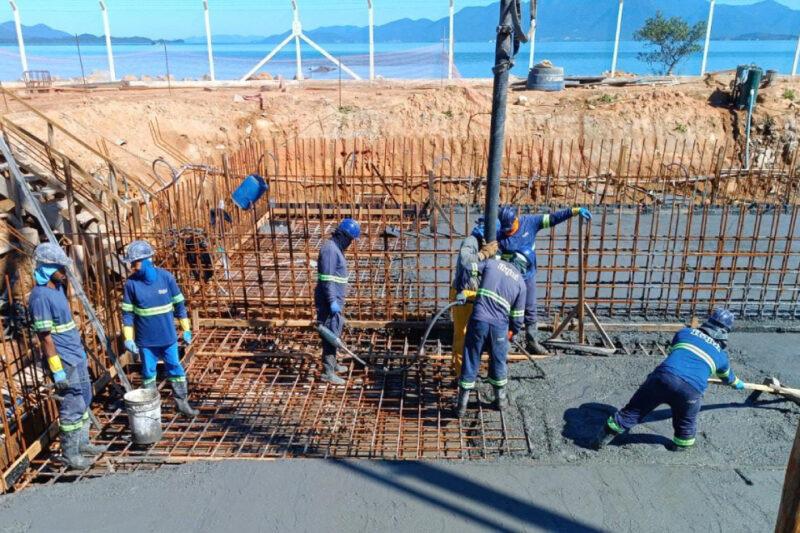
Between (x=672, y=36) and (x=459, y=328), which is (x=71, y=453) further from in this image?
(x=672, y=36)

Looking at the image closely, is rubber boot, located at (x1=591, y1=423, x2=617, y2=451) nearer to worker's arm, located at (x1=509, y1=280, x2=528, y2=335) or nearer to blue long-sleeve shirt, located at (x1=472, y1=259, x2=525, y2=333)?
blue long-sleeve shirt, located at (x1=472, y1=259, x2=525, y2=333)

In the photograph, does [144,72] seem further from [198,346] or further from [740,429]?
[740,429]

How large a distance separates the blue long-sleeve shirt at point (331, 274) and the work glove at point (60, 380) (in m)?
2.37

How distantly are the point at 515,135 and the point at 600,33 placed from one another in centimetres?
17882

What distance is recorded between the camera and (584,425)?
16.6 ft

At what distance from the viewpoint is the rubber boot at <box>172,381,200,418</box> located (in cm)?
538

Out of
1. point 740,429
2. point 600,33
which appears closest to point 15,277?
point 740,429

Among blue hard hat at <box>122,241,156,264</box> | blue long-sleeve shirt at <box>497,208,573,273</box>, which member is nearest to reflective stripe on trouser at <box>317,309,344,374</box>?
blue hard hat at <box>122,241,156,264</box>

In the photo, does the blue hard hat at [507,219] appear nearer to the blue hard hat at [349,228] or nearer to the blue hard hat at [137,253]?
the blue hard hat at [349,228]

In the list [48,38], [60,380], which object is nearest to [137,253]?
[60,380]

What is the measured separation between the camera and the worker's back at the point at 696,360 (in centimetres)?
443

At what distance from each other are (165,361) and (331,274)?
5.67ft

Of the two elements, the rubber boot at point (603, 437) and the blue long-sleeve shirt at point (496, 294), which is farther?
the blue long-sleeve shirt at point (496, 294)

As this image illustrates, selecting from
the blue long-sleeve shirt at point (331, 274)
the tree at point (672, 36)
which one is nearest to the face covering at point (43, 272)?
the blue long-sleeve shirt at point (331, 274)
